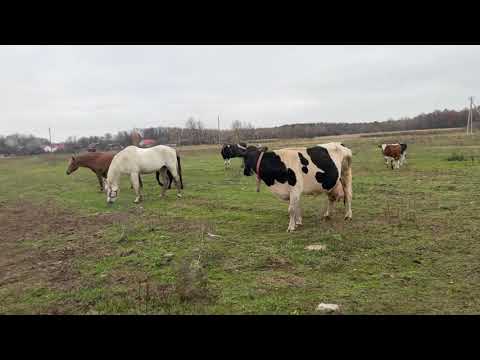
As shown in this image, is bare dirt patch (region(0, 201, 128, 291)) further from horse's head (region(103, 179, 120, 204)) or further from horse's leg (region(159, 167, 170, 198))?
horse's leg (region(159, 167, 170, 198))

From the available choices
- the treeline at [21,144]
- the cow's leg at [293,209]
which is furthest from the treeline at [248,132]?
the cow's leg at [293,209]

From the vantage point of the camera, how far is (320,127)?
8662 centimetres

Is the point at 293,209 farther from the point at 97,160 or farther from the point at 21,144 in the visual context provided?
the point at 21,144

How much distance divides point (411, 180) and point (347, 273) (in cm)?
1039

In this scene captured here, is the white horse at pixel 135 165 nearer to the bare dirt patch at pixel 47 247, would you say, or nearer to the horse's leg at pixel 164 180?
the horse's leg at pixel 164 180

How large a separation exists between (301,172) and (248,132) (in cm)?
7410

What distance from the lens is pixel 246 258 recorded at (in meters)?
5.62

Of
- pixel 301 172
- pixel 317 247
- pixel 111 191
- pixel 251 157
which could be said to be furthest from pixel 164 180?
pixel 317 247

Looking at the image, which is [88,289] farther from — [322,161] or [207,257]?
[322,161]

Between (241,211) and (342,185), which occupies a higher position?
(342,185)

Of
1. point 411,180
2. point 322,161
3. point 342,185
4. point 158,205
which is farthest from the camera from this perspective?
point 411,180

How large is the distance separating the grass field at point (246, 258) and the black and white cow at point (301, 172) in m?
0.67
